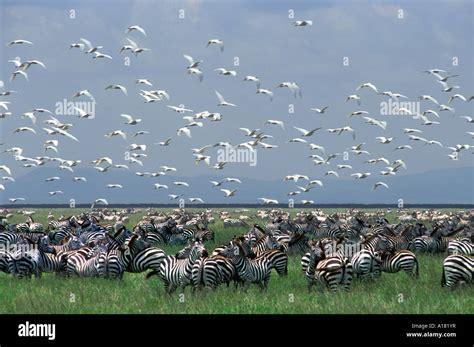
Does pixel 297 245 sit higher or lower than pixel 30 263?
higher

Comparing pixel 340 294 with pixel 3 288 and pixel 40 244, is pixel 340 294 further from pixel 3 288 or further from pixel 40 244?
pixel 40 244

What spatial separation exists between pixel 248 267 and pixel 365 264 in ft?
12.6

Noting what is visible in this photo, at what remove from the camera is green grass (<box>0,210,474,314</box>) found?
69.8 feet

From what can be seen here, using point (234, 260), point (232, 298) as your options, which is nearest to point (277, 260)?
point (234, 260)

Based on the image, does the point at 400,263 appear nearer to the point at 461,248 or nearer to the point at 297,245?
the point at 461,248

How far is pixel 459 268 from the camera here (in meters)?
23.5

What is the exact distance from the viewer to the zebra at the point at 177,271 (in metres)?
22.5

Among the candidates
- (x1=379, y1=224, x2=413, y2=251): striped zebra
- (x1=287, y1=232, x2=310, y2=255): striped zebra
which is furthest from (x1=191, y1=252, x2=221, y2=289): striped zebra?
(x1=287, y1=232, x2=310, y2=255): striped zebra

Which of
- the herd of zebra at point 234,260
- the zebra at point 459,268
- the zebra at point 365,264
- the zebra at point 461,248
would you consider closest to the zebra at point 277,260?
the herd of zebra at point 234,260

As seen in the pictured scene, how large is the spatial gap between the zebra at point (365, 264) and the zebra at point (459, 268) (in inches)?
Answer: 90.7

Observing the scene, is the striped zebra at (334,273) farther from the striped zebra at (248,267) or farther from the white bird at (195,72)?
the white bird at (195,72)
